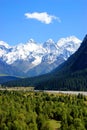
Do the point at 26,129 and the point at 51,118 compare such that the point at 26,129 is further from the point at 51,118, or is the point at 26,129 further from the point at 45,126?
the point at 51,118

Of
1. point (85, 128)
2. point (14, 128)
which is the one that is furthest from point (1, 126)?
point (85, 128)

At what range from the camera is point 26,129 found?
4577 inches

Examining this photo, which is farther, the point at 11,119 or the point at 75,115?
the point at 75,115

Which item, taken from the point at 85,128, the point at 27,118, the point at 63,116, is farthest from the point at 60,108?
the point at 85,128

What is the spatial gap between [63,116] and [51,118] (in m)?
17.2

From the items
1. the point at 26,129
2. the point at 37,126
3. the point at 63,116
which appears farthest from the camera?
the point at 63,116

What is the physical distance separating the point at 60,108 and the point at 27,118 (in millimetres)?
41233

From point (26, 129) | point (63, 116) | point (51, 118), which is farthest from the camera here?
point (51, 118)

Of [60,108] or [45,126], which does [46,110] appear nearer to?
[60,108]

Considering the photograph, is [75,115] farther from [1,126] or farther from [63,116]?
[1,126]

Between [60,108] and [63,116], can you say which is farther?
[60,108]

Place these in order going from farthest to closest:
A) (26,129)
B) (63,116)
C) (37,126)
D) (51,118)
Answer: (51,118), (63,116), (37,126), (26,129)

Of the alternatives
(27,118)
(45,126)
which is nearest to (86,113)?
(27,118)

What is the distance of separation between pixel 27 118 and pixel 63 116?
2578 centimetres
